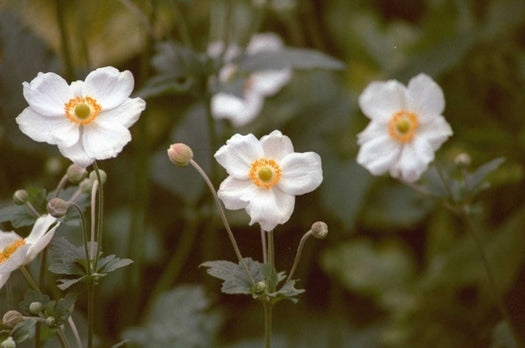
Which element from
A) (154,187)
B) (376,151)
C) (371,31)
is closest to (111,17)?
(154,187)

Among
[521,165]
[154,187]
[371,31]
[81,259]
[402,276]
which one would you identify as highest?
[371,31]

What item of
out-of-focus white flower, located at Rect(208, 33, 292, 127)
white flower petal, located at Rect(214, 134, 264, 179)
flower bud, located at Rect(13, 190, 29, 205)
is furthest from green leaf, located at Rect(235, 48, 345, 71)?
flower bud, located at Rect(13, 190, 29, 205)

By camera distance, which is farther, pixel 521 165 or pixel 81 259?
pixel 521 165

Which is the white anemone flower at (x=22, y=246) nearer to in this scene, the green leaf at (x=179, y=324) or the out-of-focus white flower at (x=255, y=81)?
the green leaf at (x=179, y=324)

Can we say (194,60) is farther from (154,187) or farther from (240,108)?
(154,187)

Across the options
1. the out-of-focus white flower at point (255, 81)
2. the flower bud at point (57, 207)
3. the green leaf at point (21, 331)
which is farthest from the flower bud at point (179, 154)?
the out-of-focus white flower at point (255, 81)

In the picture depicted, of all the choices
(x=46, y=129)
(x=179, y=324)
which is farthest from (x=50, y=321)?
(x=179, y=324)

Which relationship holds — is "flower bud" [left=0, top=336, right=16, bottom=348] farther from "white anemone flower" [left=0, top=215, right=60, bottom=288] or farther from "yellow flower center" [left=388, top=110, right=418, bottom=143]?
"yellow flower center" [left=388, top=110, right=418, bottom=143]
